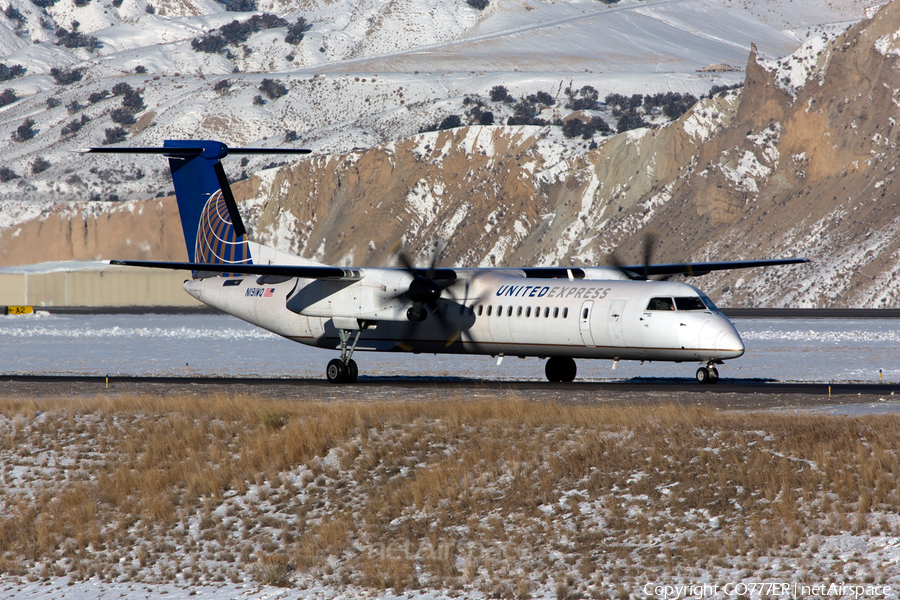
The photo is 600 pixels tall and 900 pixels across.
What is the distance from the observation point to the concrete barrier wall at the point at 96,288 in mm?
103000

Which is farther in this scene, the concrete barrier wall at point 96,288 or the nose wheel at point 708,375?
the concrete barrier wall at point 96,288

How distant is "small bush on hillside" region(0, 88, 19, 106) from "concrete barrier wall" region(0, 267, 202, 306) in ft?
273

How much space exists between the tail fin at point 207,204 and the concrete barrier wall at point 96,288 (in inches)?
2774

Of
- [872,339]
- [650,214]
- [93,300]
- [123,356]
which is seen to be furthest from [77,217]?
[872,339]

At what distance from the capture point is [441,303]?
3070 centimetres

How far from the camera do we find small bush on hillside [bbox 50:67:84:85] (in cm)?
18670

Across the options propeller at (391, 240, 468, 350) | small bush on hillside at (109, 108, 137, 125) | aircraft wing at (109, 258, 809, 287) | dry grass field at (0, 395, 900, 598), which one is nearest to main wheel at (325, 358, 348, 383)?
propeller at (391, 240, 468, 350)

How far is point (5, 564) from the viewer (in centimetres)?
1619

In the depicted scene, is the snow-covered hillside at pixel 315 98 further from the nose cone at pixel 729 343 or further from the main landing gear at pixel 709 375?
the nose cone at pixel 729 343

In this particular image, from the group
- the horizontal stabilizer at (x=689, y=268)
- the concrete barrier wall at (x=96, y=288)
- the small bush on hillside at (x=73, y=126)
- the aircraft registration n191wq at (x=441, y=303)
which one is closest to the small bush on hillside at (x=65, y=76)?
the small bush on hillside at (x=73, y=126)

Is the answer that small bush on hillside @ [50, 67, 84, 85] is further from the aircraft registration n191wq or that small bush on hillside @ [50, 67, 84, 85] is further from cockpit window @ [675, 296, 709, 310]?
cockpit window @ [675, 296, 709, 310]

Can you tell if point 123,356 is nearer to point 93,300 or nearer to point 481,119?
point 93,300

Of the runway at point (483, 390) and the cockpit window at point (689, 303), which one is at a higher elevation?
the cockpit window at point (689, 303)

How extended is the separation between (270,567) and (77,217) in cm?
11229
